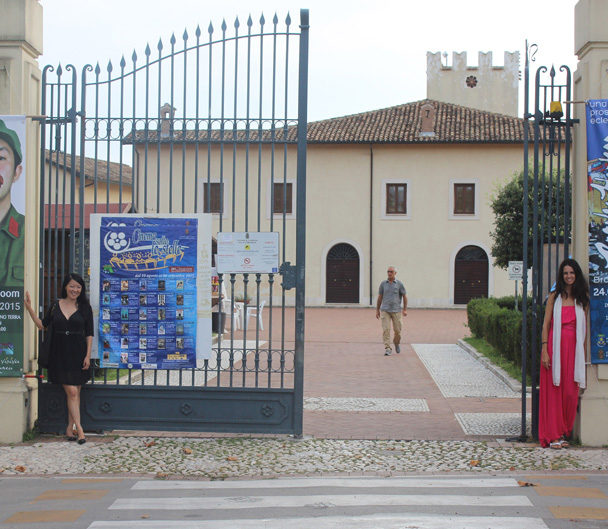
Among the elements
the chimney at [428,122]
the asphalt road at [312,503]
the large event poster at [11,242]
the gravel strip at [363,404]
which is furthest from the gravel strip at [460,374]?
the chimney at [428,122]

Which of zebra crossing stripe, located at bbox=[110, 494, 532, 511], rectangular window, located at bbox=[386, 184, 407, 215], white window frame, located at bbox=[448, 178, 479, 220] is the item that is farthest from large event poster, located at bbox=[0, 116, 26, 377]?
white window frame, located at bbox=[448, 178, 479, 220]

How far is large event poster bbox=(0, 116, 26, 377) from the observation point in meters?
7.77

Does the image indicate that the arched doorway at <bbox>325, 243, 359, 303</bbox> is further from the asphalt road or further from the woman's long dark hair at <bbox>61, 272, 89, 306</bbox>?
the asphalt road

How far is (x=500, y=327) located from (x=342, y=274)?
2433 centimetres

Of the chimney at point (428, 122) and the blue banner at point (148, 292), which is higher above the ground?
the chimney at point (428, 122)

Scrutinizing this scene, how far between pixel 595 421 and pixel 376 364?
25.6 feet

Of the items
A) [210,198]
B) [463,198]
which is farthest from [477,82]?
[210,198]

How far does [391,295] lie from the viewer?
16.3 m

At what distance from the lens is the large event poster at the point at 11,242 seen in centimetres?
777

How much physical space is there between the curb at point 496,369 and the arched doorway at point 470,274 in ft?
67.6

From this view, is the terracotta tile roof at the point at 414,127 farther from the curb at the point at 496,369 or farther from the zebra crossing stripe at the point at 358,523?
the zebra crossing stripe at the point at 358,523

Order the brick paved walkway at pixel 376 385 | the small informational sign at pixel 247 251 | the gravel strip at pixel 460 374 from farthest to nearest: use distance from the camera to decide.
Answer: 1. the gravel strip at pixel 460 374
2. the brick paved walkway at pixel 376 385
3. the small informational sign at pixel 247 251

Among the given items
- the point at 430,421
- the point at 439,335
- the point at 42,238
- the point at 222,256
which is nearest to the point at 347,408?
the point at 430,421

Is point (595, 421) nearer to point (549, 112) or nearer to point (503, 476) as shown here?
point (503, 476)
